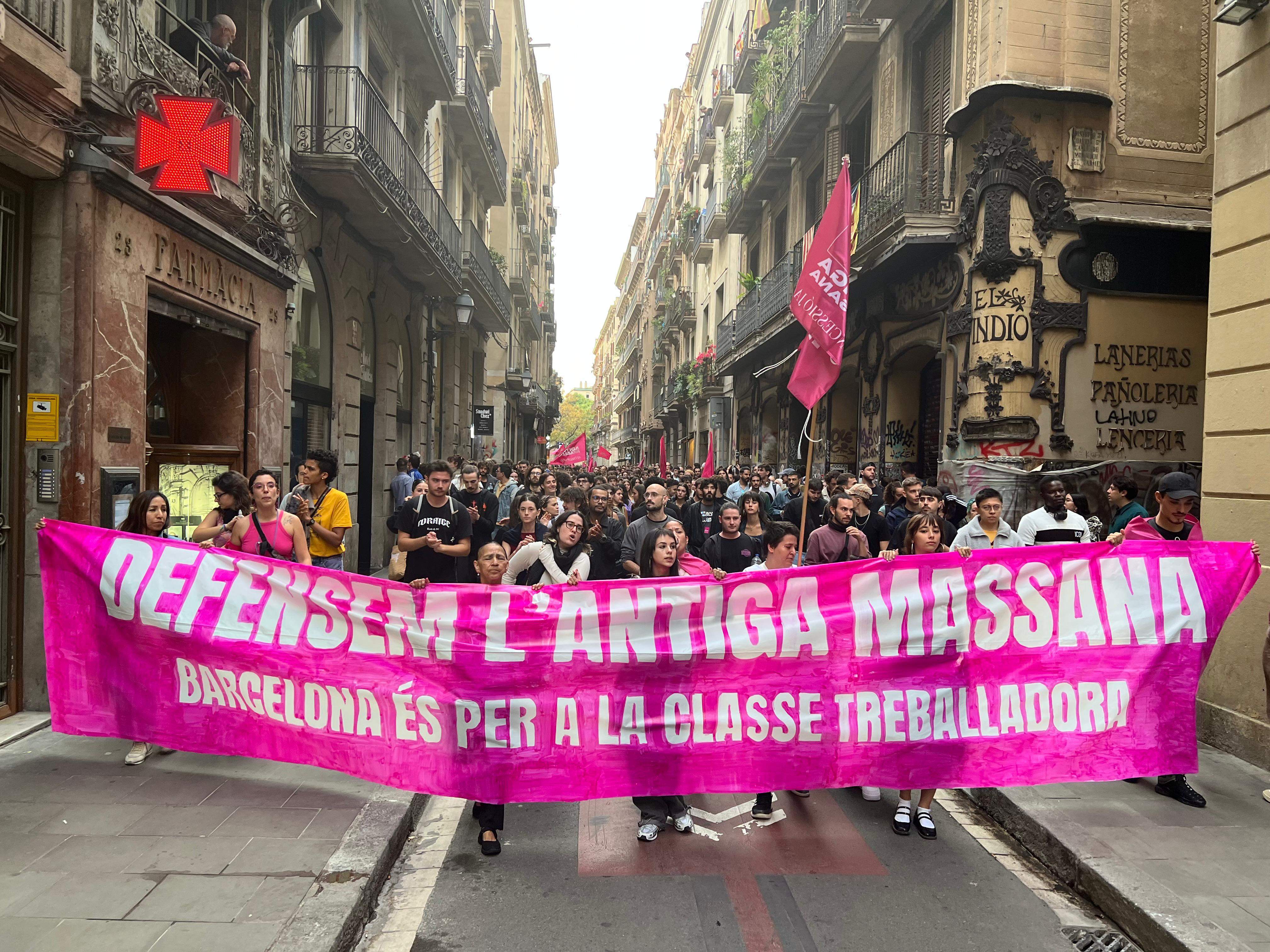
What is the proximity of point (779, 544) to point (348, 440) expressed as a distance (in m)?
9.48

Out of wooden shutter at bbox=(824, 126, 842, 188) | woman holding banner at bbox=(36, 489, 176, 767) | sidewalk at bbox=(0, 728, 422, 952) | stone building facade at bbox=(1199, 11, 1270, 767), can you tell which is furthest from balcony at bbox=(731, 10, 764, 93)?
sidewalk at bbox=(0, 728, 422, 952)

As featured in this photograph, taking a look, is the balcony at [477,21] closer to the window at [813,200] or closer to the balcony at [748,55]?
the balcony at [748,55]

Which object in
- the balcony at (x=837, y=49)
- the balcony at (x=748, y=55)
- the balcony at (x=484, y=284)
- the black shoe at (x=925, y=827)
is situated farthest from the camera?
the balcony at (x=748, y=55)

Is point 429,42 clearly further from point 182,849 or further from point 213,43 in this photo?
point 182,849

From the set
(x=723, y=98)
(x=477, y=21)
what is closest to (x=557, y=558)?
(x=477, y=21)

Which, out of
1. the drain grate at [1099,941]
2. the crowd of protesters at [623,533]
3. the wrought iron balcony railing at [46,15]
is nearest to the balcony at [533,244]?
the crowd of protesters at [623,533]

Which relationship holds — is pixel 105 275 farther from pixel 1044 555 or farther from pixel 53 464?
pixel 1044 555

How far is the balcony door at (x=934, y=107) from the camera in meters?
13.1

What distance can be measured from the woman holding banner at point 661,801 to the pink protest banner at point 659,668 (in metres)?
0.22

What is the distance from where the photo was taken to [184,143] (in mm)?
6449

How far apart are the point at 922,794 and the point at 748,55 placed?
23.7 m

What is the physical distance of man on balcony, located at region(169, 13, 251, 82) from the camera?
8.06 metres

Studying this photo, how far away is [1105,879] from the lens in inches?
158

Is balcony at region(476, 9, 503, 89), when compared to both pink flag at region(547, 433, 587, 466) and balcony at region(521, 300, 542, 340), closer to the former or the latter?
pink flag at region(547, 433, 587, 466)
